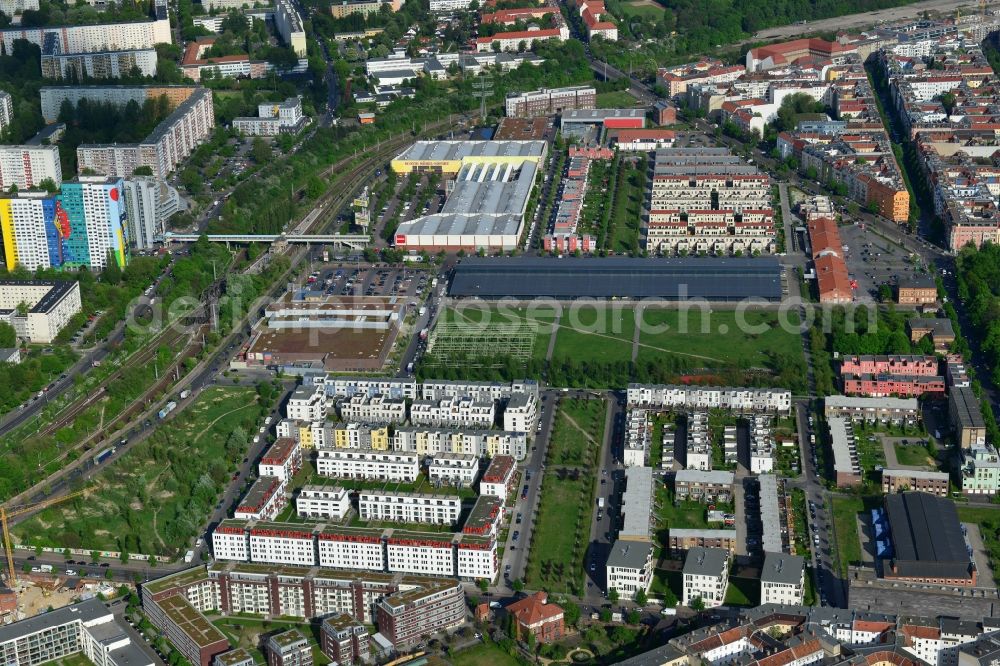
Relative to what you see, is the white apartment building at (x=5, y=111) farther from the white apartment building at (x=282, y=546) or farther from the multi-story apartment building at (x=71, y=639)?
the multi-story apartment building at (x=71, y=639)

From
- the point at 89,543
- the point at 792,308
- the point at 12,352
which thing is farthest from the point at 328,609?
the point at 792,308

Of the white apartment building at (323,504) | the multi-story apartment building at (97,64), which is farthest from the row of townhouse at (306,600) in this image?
the multi-story apartment building at (97,64)

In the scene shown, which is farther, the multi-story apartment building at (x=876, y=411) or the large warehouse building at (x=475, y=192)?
the large warehouse building at (x=475, y=192)

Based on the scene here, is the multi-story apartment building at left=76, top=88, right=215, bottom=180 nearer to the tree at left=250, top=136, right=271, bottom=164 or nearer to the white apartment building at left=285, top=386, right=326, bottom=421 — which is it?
the tree at left=250, top=136, right=271, bottom=164

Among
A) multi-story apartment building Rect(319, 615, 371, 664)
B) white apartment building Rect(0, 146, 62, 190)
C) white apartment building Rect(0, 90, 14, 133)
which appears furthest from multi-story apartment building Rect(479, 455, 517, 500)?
white apartment building Rect(0, 90, 14, 133)

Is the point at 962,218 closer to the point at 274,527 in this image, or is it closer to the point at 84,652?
the point at 274,527

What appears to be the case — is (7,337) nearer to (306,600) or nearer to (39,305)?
(39,305)
